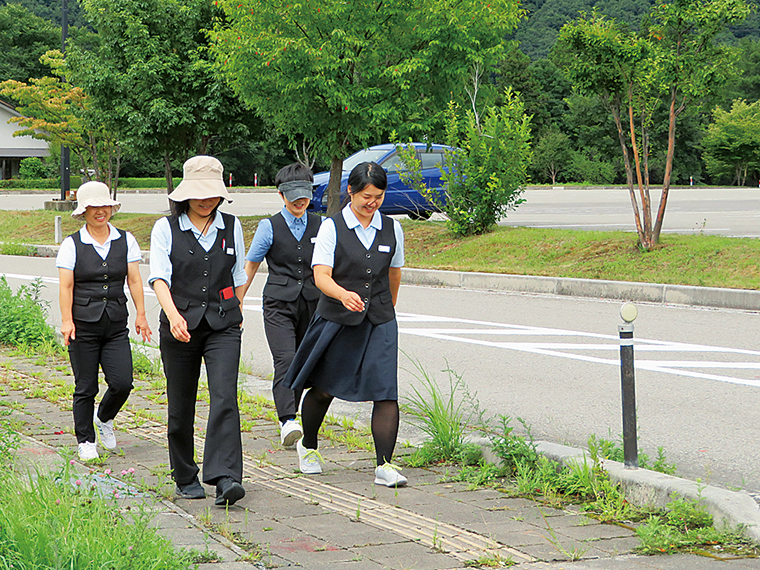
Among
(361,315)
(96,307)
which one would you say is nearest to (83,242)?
(96,307)

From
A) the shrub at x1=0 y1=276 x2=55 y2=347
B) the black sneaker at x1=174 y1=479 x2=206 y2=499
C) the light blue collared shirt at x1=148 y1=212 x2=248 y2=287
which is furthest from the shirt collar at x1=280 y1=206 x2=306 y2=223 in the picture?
the shrub at x1=0 y1=276 x2=55 y2=347

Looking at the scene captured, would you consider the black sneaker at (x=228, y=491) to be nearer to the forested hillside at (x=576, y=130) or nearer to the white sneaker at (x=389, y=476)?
the white sneaker at (x=389, y=476)

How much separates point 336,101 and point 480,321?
7.60 meters

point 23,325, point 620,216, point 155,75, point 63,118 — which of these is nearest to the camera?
point 23,325

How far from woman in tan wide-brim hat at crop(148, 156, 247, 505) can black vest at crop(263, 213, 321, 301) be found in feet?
4.16

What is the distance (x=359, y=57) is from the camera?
16828 millimetres

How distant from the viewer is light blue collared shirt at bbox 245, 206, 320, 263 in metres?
5.93

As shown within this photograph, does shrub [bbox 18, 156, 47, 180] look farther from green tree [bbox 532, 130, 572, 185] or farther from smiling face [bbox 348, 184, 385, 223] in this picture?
smiling face [bbox 348, 184, 385, 223]

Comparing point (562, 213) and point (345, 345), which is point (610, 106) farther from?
point (562, 213)

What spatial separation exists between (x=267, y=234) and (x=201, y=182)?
4.84 ft

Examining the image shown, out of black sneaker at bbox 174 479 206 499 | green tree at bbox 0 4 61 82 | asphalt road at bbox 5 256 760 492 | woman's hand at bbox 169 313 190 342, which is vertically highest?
green tree at bbox 0 4 61 82

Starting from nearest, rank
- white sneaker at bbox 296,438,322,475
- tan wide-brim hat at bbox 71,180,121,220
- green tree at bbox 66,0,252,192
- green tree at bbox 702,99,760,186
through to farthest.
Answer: white sneaker at bbox 296,438,322,475
tan wide-brim hat at bbox 71,180,121,220
green tree at bbox 66,0,252,192
green tree at bbox 702,99,760,186

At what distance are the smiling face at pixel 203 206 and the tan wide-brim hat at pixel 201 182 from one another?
0.05m

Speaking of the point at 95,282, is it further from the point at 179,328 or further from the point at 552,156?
the point at 552,156
